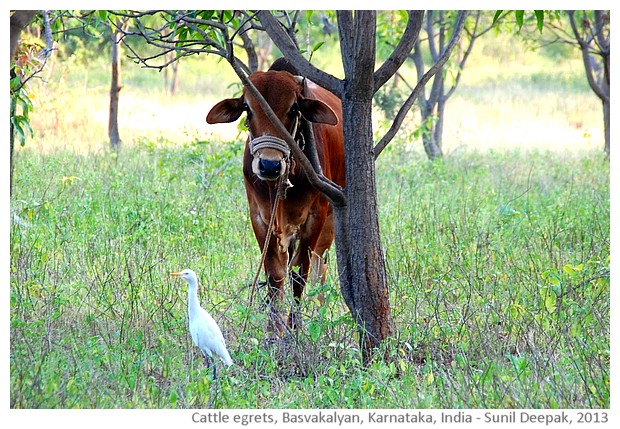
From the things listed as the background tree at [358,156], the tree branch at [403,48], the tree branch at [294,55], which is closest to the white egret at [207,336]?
the background tree at [358,156]

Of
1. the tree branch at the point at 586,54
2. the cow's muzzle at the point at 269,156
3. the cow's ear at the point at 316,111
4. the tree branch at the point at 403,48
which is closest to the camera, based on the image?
the tree branch at the point at 403,48

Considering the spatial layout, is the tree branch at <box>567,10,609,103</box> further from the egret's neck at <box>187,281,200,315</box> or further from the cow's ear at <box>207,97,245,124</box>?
the egret's neck at <box>187,281,200,315</box>

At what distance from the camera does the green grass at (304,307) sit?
14.0 ft

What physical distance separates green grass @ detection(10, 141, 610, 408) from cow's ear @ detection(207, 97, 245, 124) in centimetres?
100

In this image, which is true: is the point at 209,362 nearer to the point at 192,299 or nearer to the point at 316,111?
the point at 192,299

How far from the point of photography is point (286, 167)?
5195 mm

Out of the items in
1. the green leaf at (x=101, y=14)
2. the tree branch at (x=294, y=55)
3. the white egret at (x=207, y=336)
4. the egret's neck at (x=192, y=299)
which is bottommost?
the white egret at (x=207, y=336)

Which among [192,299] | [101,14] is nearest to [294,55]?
[101,14]

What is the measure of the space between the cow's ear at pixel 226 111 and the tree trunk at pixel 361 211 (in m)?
0.85

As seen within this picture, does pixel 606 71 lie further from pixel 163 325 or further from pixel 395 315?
pixel 163 325

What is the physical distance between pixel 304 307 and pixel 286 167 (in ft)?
2.61

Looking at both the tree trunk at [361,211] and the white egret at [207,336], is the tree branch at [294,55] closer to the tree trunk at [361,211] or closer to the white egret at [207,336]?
the tree trunk at [361,211]

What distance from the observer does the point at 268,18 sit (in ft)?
15.8
